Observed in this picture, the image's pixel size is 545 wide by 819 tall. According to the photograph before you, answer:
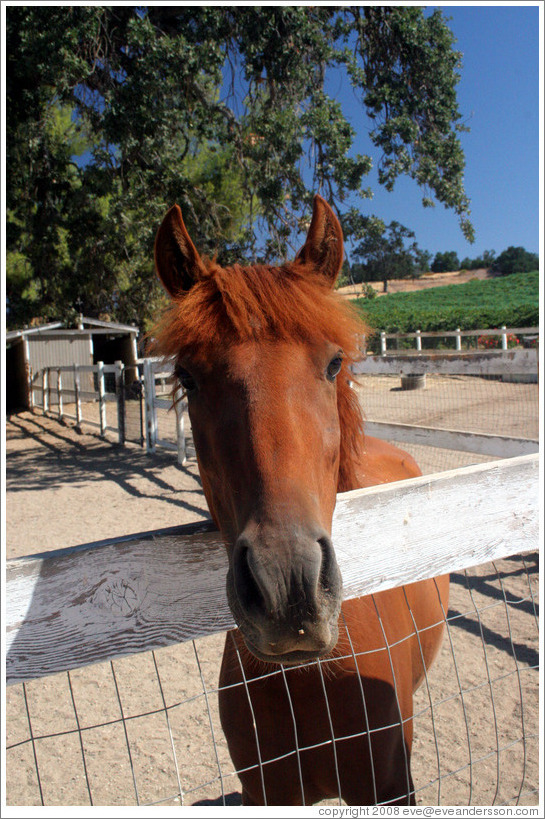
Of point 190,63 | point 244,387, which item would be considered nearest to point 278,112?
point 190,63

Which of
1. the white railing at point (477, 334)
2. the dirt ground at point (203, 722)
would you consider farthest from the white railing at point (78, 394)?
the white railing at point (477, 334)

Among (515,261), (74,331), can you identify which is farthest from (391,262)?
(74,331)

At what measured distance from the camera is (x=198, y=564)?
1.24 metres

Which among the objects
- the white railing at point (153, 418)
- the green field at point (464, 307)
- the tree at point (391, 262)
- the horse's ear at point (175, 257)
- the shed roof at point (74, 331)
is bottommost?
the white railing at point (153, 418)

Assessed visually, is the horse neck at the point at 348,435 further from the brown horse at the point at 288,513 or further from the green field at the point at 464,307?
the green field at the point at 464,307

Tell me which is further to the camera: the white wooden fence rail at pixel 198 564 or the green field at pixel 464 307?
the green field at pixel 464 307

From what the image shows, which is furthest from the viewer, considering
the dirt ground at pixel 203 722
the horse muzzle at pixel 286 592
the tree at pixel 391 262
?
the tree at pixel 391 262

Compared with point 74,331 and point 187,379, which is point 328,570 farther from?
point 74,331

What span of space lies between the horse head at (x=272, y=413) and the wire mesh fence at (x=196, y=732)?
120cm

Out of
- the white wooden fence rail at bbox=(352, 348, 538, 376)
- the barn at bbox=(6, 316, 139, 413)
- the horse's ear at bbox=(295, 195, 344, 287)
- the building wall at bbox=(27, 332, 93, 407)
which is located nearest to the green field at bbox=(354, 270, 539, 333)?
the barn at bbox=(6, 316, 139, 413)

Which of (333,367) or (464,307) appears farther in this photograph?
(464,307)

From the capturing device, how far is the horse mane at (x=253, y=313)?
147 cm

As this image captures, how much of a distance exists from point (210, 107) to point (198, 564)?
8.12 meters

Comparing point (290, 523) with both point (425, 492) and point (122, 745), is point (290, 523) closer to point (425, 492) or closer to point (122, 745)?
point (425, 492)
